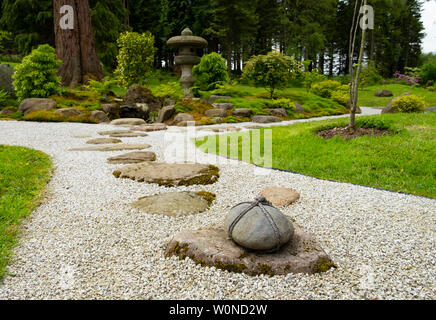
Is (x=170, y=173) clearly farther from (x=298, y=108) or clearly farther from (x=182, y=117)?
(x=298, y=108)

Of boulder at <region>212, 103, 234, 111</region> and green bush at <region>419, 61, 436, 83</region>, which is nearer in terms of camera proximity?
boulder at <region>212, 103, 234, 111</region>

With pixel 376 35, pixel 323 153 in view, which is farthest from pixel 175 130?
pixel 376 35

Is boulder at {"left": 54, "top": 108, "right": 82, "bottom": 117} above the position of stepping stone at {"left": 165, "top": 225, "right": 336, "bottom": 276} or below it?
above

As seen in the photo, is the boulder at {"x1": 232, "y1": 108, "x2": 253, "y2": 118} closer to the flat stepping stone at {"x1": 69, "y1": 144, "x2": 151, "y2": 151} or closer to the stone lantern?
the stone lantern

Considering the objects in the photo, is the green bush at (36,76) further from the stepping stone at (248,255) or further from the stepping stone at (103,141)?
the stepping stone at (248,255)

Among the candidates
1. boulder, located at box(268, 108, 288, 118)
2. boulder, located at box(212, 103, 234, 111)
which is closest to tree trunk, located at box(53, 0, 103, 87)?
boulder, located at box(212, 103, 234, 111)

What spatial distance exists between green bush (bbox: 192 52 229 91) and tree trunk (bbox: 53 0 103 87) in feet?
15.7

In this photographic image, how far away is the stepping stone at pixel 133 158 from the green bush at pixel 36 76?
797cm

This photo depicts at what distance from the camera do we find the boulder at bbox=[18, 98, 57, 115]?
10.5m

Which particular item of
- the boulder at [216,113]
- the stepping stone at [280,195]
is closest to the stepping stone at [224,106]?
the boulder at [216,113]

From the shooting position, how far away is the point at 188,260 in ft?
7.39

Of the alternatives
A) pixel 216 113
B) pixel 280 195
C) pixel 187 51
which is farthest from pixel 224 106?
pixel 280 195

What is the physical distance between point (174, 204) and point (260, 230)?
1.32 m
